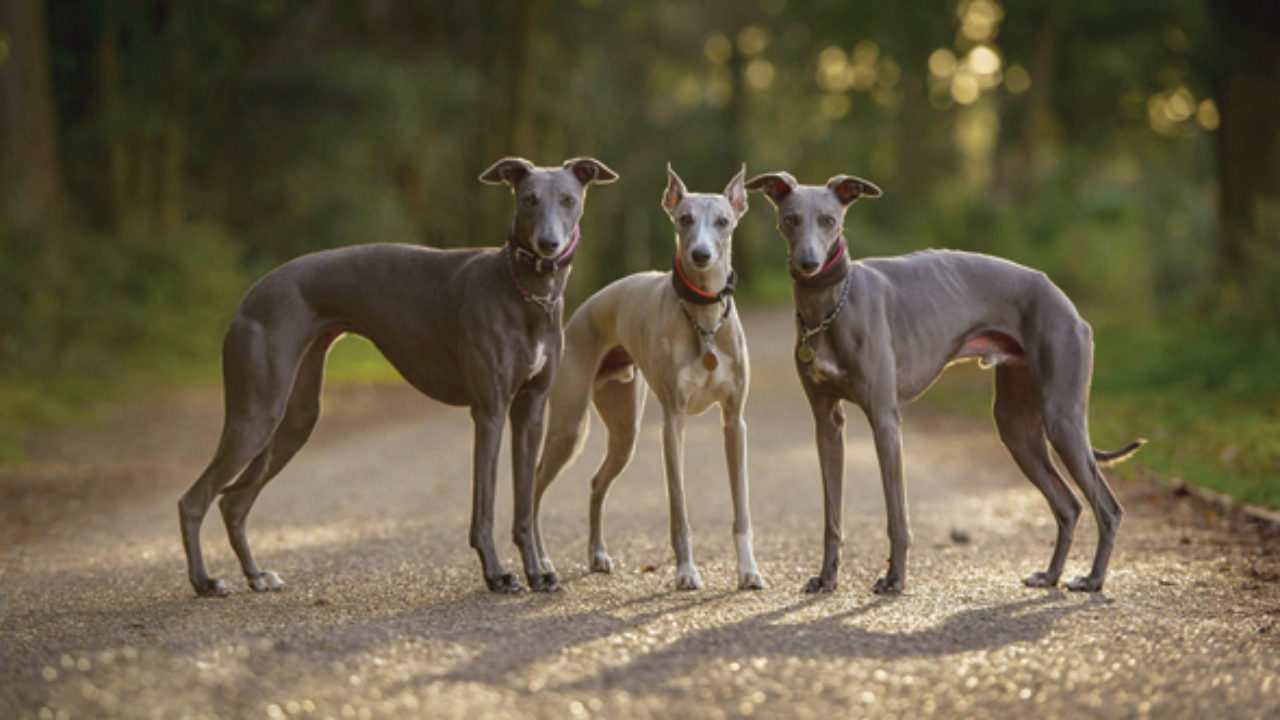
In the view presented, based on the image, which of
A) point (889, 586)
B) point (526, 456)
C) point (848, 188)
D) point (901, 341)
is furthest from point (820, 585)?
point (848, 188)

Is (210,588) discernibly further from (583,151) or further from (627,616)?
(583,151)

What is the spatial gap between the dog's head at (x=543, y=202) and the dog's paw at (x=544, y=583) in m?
1.61

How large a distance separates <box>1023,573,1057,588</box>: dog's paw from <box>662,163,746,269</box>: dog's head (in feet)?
7.41

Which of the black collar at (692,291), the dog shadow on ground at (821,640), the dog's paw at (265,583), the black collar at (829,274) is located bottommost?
the dog's paw at (265,583)

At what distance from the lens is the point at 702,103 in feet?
152

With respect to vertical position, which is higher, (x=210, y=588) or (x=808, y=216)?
(x=808, y=216)

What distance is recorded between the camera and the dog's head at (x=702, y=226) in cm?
684

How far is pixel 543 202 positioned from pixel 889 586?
255cm

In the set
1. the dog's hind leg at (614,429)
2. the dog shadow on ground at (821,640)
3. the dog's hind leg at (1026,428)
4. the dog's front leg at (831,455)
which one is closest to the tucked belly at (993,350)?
the dog's hind leg at (1026,428)

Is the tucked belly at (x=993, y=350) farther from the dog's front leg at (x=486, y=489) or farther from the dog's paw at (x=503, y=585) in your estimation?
the dog's paw at (x=503, y=585)

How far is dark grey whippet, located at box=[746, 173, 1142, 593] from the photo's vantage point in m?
6.86

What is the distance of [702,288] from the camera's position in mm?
7059

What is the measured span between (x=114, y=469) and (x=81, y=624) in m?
7.45

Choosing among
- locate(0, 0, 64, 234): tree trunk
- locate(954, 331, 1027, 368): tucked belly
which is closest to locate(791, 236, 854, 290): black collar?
locate(954, 331, 1027, 368): tucked belly
